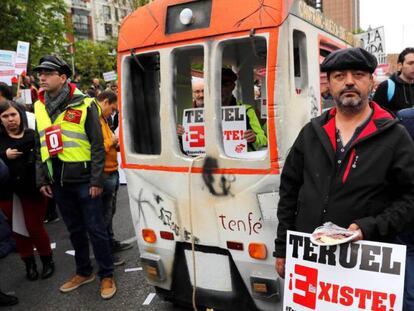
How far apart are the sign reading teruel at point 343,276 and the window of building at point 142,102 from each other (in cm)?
161

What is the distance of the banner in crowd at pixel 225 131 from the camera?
9.61 ft

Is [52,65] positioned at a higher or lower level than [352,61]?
higher

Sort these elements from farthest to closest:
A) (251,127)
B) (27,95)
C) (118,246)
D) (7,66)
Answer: (27,95) < (7,66) < (118,246) < (251,127)

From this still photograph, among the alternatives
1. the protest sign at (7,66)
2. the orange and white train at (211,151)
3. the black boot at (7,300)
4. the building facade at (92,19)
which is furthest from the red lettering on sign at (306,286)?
the building facade at (92,19)

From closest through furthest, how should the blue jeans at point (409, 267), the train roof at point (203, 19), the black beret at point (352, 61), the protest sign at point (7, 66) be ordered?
the black beret at point (352, 61), the train roof at point (203, 19), the blue jeans at point (409, 267), the protest sign at point (7, 66)

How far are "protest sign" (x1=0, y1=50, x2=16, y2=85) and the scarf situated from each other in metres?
5.30

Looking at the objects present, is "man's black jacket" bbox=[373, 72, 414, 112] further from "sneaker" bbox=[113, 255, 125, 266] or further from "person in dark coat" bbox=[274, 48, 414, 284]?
"sneaker" bbox=[113, 255, 125, 266]

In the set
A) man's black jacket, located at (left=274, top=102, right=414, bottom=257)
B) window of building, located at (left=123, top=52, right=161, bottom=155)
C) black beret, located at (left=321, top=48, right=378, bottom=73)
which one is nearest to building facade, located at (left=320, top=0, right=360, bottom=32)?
window of building, located at (left=123, top=52, right=161, bottom=155)

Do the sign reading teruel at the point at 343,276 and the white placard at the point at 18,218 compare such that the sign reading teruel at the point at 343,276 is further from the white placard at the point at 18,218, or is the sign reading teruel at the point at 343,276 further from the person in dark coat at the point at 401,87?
the white placard at the point at 18,218

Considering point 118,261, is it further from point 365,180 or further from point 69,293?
point 365,180

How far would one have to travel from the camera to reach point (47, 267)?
4.24 metres

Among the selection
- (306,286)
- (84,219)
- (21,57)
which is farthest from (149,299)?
(21,57)

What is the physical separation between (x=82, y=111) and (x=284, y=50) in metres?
1.91

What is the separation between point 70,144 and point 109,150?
2.28 feet
